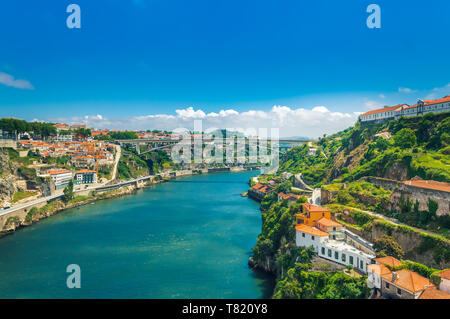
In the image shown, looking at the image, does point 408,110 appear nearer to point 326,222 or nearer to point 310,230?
point 326,222

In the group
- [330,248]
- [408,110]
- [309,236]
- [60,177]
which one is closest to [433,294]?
[330,248]

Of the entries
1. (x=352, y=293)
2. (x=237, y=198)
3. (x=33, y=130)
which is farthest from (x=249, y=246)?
(x=33, y=130)

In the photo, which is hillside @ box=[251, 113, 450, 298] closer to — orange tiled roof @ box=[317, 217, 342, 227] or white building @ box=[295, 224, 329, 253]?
white building @ box=[295, 224, 329, 253]

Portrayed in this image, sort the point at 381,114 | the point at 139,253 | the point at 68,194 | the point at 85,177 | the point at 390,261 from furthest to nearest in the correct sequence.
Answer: the point at 85,177 → the point at 68,194 → the point at 381,114 → the point at 139,253 → the point at 390,261

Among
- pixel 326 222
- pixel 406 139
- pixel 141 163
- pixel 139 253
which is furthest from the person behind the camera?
pixel 141 163

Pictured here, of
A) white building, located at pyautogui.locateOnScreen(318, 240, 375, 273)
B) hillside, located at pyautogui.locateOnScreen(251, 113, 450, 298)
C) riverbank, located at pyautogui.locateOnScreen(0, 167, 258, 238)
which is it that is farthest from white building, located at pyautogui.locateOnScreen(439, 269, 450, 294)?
riverbank, located at pyautogui.locateOnScreen(0, 167, 258, 238)

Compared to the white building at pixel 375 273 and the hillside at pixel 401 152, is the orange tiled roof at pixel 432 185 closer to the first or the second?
the hillside at pixel 401 152
